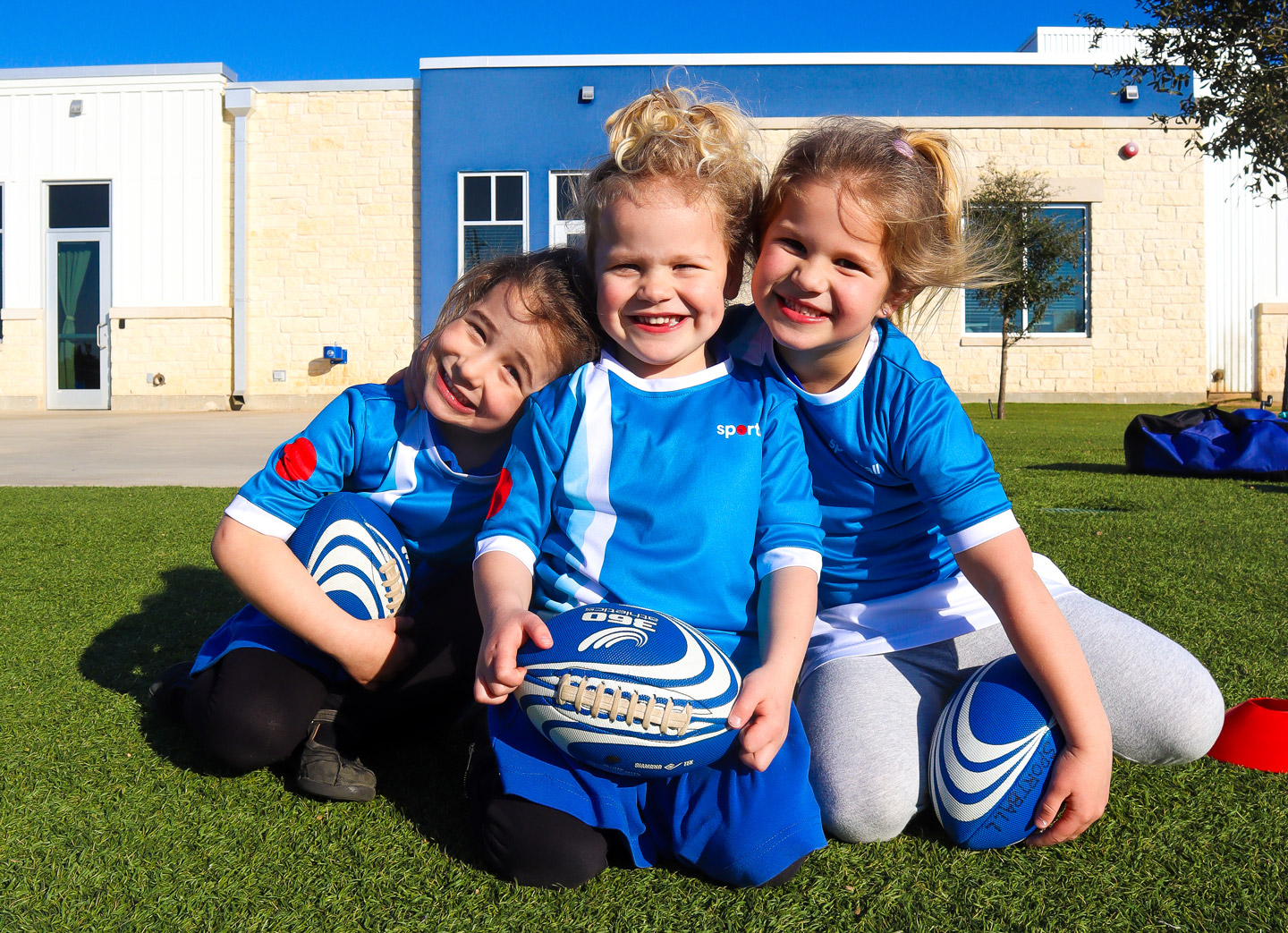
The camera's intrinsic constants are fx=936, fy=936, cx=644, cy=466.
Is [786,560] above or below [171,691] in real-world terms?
above

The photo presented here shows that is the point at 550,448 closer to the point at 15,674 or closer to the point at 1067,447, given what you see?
the point at 15,674

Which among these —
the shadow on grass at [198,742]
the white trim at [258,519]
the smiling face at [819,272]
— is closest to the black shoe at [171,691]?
the shadow on grass at [198,742]

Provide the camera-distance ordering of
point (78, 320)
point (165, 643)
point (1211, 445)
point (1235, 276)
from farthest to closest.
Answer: point (1235, 276) → point (78, 320) → point (1211, 445) → point (165, 643)

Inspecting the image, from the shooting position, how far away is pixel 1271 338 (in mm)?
16734

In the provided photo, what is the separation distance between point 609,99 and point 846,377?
624 inches

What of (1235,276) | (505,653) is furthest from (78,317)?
(1235,276)

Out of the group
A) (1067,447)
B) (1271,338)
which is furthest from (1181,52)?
(1271,338)

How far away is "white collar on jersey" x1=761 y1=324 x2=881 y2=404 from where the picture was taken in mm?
1809

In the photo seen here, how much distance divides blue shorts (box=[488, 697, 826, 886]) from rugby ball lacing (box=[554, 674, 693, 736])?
6.0 inches

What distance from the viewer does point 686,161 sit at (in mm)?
1742

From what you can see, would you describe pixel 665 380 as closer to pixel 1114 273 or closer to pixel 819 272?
pixel 819 272

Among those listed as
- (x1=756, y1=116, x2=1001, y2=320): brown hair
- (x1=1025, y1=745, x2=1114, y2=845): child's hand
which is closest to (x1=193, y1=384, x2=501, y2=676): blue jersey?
(x1=756, y1=116, x2=1001, y2=320): brown hair

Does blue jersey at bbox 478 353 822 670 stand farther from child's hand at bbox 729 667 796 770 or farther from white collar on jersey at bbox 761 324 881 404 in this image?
child's hand at bbox 729 667 796 770

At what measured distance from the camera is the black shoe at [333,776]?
5.63 feet
